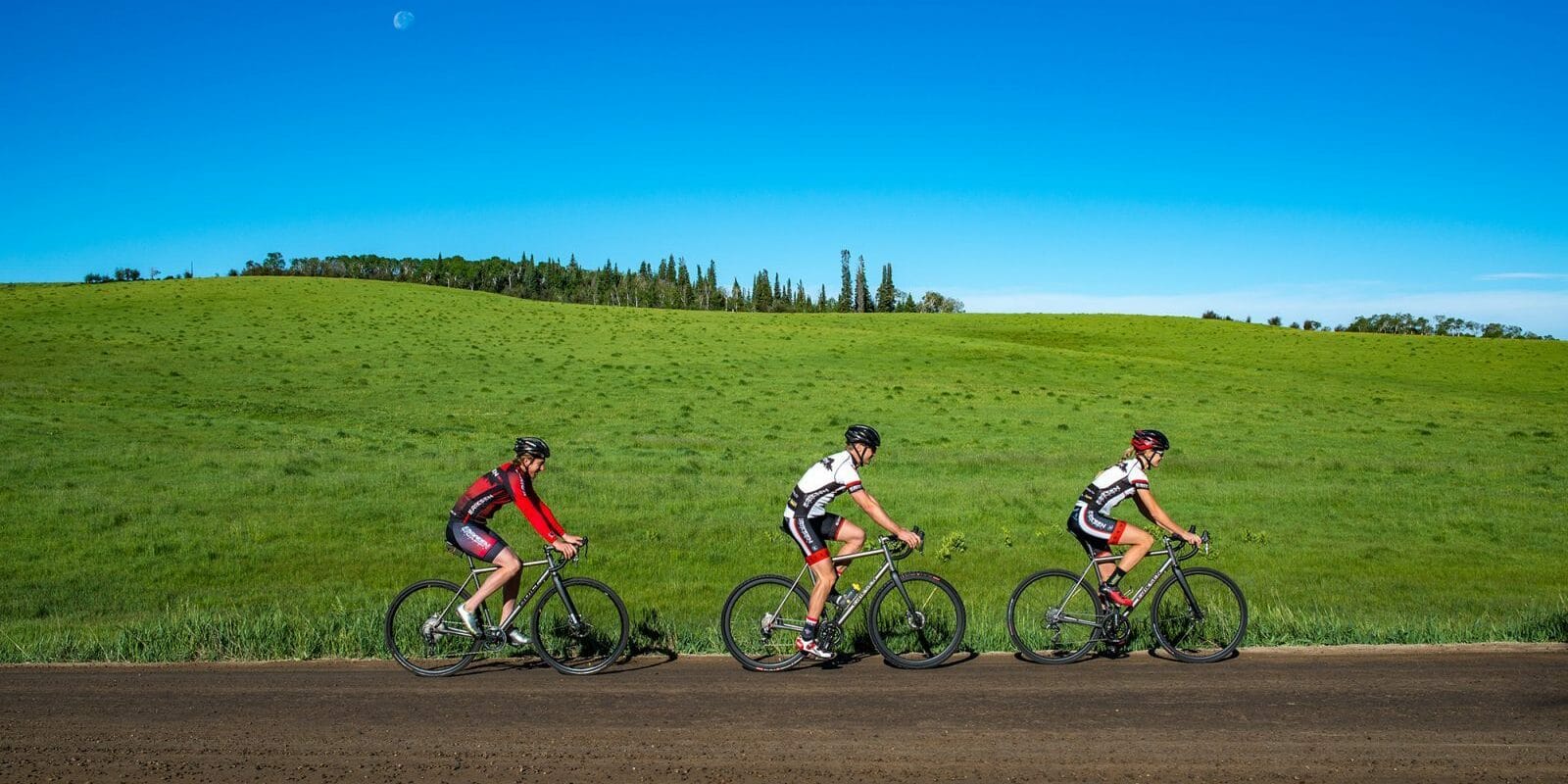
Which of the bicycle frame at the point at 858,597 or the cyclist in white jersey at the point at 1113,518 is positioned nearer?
the bicycle frame at the point at 858,597

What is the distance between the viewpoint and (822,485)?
360 inches

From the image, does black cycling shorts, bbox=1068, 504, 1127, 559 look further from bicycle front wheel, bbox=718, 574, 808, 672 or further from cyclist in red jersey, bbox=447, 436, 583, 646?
cyclist in red jersey, bbox=447, 436, 583, 646

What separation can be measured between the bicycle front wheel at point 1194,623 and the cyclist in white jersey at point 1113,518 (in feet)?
1.27

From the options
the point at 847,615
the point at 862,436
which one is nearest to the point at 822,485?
the point at 862,436

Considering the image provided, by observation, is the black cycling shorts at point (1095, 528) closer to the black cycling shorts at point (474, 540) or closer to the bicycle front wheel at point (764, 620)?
the bicycle front wheel at point (764, 620)

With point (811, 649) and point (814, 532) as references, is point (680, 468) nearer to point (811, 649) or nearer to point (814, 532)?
point (814, 532)

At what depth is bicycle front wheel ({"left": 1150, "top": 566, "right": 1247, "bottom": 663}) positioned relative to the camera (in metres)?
9.45

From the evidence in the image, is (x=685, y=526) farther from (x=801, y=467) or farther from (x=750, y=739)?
(x=750, y=739)

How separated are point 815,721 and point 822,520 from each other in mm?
2319

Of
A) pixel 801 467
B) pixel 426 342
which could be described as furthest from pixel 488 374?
pixel 801 467

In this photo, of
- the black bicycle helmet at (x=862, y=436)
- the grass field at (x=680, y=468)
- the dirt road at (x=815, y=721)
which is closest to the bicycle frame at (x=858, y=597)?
the dirt road at (x=815, y=721)

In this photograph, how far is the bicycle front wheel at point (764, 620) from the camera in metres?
9.26

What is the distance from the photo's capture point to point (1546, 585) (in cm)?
1692

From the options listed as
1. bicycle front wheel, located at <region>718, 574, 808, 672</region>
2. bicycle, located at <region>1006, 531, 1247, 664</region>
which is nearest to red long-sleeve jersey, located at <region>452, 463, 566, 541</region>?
bicycle front wheel, located at <region>718, 574, 808, 672</region>
